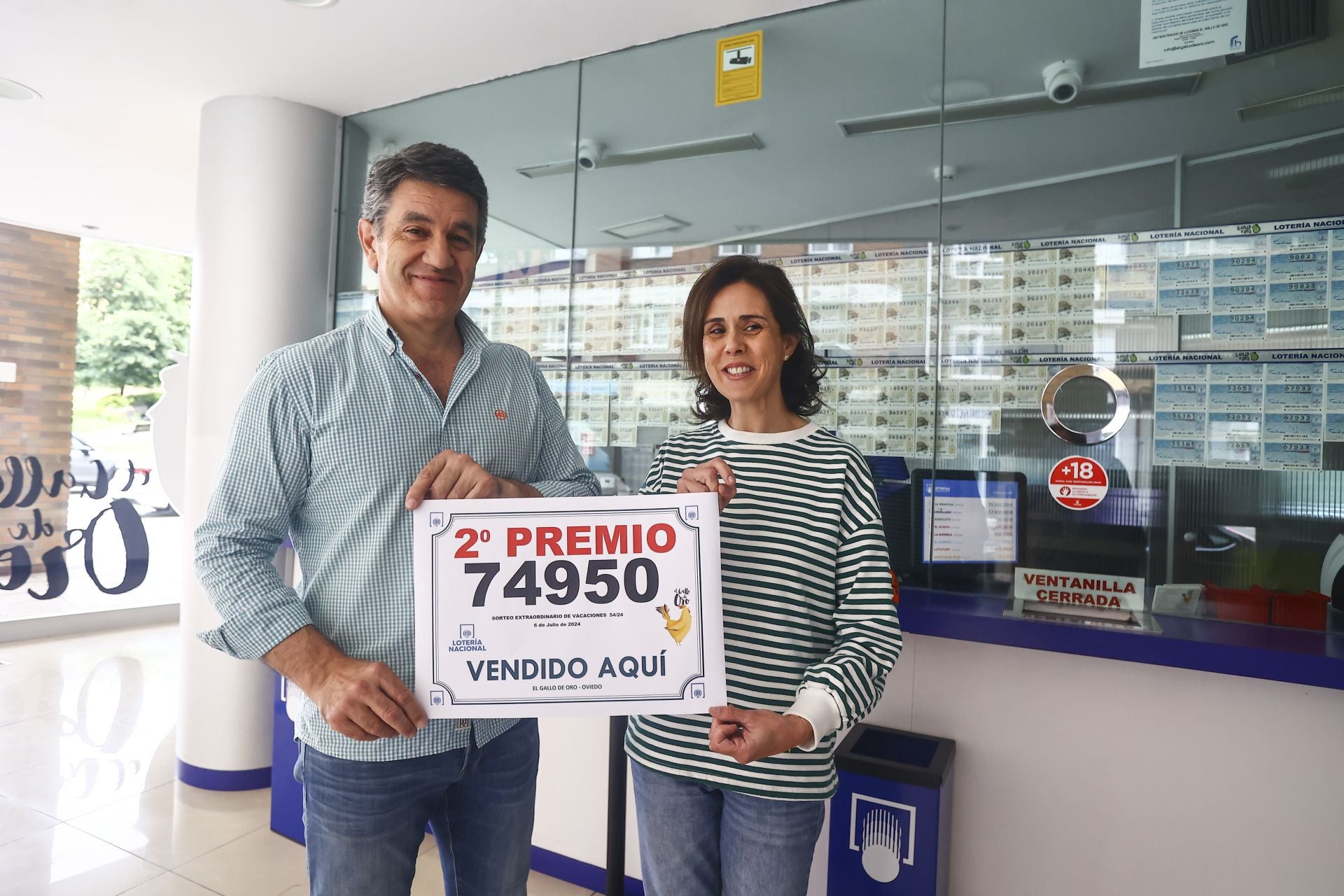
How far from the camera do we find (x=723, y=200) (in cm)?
295

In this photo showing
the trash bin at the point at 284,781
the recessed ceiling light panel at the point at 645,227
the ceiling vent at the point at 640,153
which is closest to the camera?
the trash bin at the point at 284,781

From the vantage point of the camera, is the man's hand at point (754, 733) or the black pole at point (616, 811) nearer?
the man's hand at point (754, 733)

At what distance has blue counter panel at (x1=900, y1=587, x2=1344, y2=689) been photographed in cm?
171

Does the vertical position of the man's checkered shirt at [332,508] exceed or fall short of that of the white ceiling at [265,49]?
it falls short

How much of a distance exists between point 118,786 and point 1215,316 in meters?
4.46

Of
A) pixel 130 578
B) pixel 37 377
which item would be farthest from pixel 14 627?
pixel 37 377

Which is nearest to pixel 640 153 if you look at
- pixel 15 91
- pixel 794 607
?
pixel 794 607

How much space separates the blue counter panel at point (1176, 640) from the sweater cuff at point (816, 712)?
1.03m

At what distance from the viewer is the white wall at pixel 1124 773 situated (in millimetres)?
1833

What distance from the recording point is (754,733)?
3.51ft

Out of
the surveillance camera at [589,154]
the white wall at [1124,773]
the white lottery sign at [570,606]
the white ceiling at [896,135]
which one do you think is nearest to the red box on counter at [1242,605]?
the white wall at [1124,773]

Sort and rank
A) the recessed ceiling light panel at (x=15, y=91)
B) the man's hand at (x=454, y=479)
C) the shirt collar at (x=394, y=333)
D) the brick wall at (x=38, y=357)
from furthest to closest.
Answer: the brick wall at (x=38, y=357), the recessed ceiling light panel at (x=15, y=91), the shirt collar at (x=394, y=333), the man's hand at (x=454, y=479)

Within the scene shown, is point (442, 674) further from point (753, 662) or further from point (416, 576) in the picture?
point (753, 662)

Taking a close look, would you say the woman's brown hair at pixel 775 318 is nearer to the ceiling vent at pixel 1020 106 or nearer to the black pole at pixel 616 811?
the black pole at pixel 616 811
